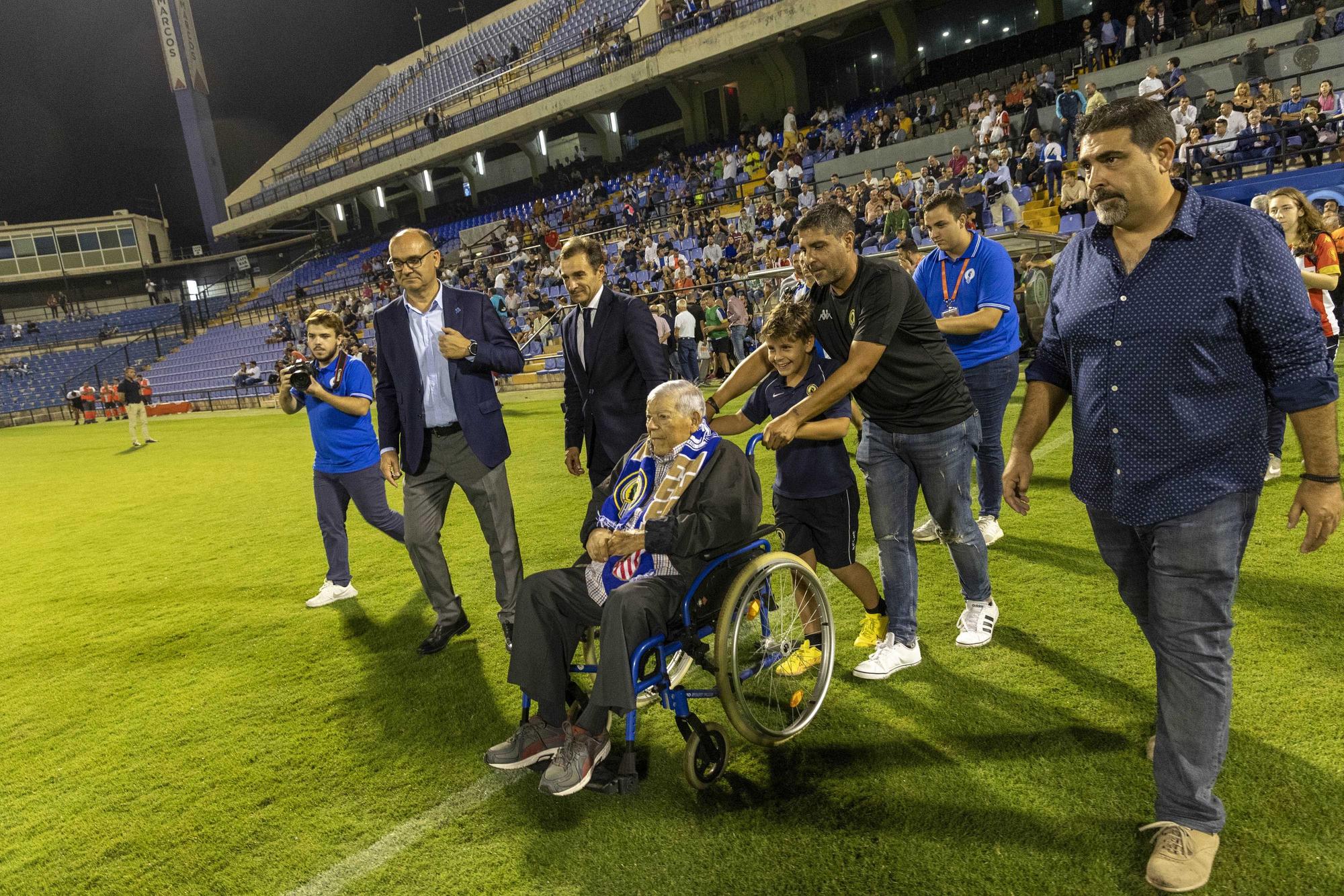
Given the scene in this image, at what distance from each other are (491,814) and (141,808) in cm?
138

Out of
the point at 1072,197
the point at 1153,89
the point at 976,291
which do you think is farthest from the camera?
the point at 1153,89

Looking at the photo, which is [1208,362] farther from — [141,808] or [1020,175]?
[1020,175]

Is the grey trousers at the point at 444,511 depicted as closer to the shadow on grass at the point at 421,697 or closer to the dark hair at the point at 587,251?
the shadow on grass at the point at 421,697

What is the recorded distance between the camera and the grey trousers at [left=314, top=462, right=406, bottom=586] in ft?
16.3

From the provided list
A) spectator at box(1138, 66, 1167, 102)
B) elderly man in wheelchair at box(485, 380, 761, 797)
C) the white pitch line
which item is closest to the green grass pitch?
the white pitch line

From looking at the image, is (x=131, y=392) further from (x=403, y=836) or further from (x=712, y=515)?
(x=712, y=515)

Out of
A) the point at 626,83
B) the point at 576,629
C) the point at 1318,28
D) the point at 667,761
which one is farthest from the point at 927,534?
Answer: the point at 626,83

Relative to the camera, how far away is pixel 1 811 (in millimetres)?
Result: 3072

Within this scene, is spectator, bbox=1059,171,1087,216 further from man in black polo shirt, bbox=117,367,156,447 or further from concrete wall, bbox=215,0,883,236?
man in black polo shirt, bbox=117,367,156,447

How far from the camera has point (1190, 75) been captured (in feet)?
48.6

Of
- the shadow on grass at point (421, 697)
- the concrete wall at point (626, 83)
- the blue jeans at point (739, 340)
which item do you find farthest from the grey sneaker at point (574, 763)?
the concrete wall at point (626, 83)

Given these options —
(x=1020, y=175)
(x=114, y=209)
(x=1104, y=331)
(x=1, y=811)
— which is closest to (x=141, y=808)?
(x=1, y=811)

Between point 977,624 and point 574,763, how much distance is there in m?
1.91

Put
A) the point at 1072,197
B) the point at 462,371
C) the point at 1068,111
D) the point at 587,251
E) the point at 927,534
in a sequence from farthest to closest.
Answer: the point at 1068,111 → the point at 1072,197 → the point at 927,534 → the point at 462,371 → the point at 587,251
